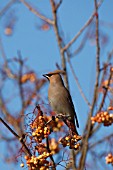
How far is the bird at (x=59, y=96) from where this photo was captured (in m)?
3.66

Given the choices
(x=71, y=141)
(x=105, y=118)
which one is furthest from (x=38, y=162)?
(x=105, y=118)

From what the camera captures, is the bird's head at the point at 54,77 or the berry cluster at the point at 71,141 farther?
the bird's head at the point at 54,77

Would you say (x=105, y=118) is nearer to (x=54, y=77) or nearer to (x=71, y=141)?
(x=54, y=77)

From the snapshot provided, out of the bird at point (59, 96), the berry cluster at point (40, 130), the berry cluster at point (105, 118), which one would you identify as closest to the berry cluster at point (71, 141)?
the berry cluster at point (40, 130)

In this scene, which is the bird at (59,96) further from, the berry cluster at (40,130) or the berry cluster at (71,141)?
the berry cluster at (40,130)

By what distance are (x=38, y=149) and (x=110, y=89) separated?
4.63ft

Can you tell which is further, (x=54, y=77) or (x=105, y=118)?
(x=54, y=77)

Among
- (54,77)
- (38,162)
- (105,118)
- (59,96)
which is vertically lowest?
(38,162)

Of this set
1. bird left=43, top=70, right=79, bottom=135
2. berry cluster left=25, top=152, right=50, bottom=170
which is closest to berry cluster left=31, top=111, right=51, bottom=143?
berry cluster left=25, top=152, right=50, bottom=170

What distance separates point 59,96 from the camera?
372 cm

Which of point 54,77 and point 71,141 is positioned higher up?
point 54,77

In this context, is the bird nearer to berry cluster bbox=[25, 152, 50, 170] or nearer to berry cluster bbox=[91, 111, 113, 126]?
berry cluster bbox=[91, 111, 113, 126]

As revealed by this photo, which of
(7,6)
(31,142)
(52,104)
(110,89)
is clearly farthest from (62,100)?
(7,6)

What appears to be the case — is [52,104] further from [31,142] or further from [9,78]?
[9,78]
